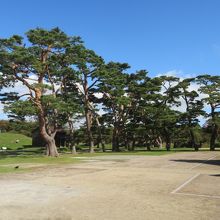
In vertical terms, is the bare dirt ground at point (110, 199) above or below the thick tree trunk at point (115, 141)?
below

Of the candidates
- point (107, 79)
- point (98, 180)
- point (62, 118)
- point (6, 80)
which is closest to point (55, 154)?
point (62, 118)

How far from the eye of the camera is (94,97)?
43.2 metres

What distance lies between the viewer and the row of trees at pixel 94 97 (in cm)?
3027

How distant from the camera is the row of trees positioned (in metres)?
30.3

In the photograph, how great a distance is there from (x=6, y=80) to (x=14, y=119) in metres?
3.37

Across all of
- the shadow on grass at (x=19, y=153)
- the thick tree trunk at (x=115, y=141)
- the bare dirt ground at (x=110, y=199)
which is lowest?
the bare dirt ground at (x=110, y=199)

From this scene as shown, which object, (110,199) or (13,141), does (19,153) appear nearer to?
(13,141)

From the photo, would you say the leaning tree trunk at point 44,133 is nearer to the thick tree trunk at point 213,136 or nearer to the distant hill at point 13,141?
the distant hill at point 13,141

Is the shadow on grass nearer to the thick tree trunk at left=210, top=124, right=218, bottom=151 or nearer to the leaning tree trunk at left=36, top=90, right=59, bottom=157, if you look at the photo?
the leaning tree trunk at left=36, top=90, right=59, bottom=157

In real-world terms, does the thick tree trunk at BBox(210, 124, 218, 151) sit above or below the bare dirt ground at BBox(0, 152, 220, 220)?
above

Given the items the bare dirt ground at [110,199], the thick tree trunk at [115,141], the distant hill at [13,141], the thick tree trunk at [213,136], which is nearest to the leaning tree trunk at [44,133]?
the thick tree trunk at [115,141]

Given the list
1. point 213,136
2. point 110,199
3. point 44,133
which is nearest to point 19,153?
point 44,133

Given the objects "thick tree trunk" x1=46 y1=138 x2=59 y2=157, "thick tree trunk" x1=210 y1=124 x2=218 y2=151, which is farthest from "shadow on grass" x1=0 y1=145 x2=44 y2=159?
"thick tree trunk" x1=210 y1=124 x2=218 y2=151

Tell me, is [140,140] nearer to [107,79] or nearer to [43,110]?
[107,79]
